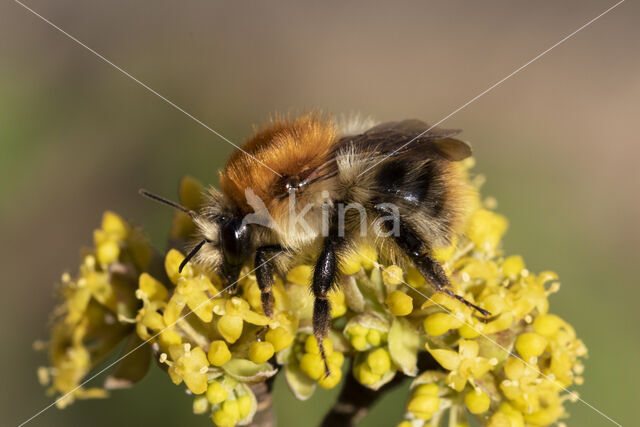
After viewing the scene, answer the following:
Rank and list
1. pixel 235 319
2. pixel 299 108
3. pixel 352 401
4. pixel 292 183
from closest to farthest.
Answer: pixel 292 183, pixel 235 319, pixel 352 401, pixel 299 108

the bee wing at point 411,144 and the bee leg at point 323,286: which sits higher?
the bee wing at point 411,144

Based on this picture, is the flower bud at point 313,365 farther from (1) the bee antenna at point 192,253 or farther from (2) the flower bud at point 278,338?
(1) the bee antenna at point 192,253

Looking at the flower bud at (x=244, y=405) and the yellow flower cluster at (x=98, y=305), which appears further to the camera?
the yellow flower cluster at (x=98, y=305)

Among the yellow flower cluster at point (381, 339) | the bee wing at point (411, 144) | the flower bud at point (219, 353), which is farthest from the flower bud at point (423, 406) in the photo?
the bee wing at point (411, 144)

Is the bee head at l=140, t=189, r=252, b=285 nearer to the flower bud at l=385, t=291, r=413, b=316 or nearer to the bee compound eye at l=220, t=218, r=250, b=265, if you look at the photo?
the bee compound eye at l=220, t=218, r=250, b=265

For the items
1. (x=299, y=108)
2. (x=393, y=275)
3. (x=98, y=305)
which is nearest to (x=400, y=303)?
(x=393, y=275)

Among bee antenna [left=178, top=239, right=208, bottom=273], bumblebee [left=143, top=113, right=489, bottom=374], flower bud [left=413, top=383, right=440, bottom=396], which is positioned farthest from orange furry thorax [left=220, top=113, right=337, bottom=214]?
flower bud [left=413, top=383, right=440, bottom=396]

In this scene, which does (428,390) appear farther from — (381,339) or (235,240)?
(235,240)
